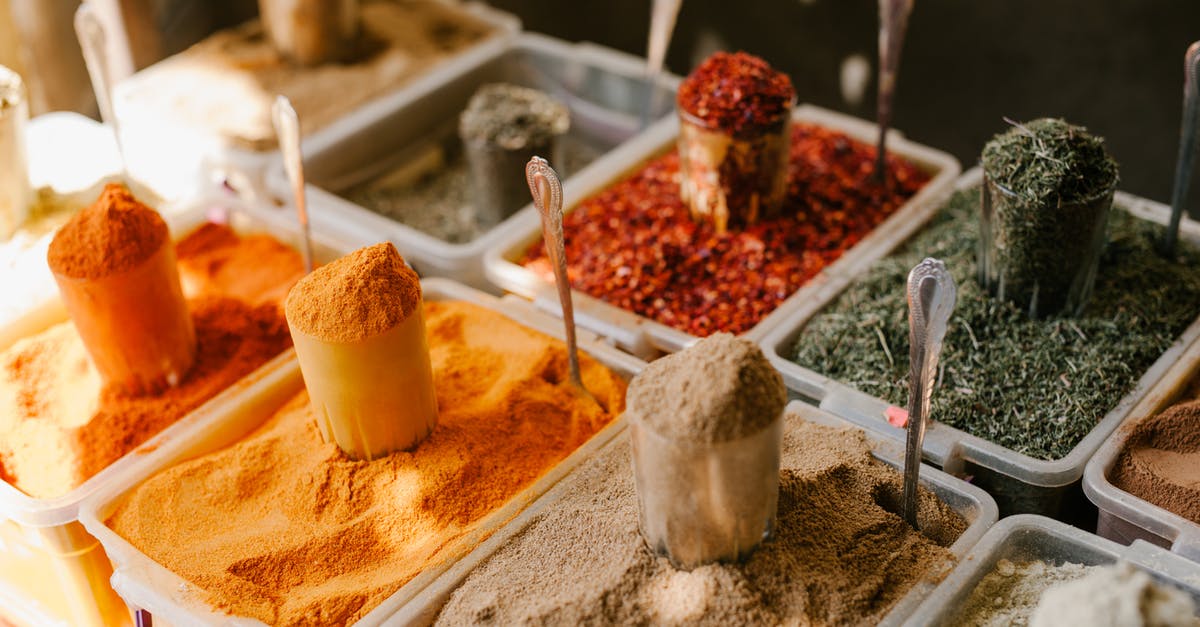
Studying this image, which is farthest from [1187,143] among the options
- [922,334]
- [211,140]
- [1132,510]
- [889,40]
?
[211,140]

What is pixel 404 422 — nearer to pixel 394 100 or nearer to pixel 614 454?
pixel 614 454

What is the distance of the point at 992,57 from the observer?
243 cm

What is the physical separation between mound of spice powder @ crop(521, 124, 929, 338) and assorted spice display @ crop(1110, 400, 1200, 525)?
0.48 metres

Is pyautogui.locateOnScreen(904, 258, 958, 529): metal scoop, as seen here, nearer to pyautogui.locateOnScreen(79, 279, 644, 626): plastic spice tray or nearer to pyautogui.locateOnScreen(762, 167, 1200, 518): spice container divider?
pyautogui.locateOnScreen(762, 167, 1200, 518): spice container divider

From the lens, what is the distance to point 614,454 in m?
1.22

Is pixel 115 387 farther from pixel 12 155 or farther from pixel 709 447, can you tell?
pixel 709 447

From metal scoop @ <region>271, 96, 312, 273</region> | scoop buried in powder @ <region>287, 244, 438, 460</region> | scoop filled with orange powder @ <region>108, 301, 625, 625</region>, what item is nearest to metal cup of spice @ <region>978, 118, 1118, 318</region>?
scoop filled with orange powder @ <region>108, 301, 625, 625</region>

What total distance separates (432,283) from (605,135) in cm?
73

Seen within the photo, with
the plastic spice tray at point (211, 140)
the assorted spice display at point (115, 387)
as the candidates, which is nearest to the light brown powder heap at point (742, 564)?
the assorted spice display at point (115, 387)

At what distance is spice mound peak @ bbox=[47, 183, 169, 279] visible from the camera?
1.29 metres

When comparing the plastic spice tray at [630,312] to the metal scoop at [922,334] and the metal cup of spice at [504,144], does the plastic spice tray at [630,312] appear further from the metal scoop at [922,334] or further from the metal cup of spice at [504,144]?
Answer: the metal scoop at [922,334]

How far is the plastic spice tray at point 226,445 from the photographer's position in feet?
3.56

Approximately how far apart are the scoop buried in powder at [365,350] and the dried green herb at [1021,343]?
1.68ft

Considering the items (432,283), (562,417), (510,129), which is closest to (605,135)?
(510,129)
